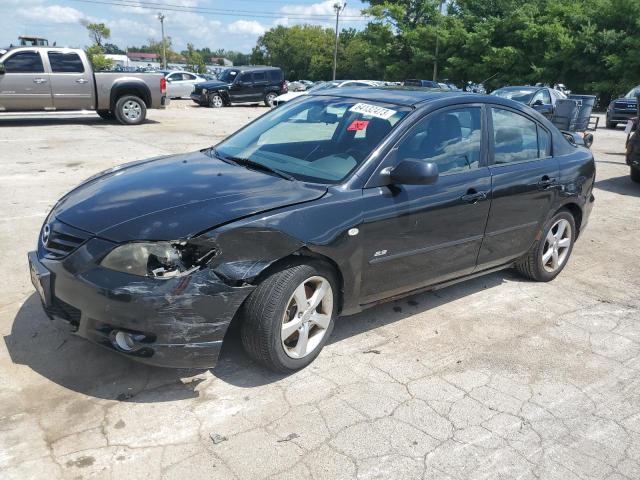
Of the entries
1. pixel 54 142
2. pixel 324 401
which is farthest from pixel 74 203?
pixel 54 142

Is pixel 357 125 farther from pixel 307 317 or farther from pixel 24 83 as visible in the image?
pixel 24 83

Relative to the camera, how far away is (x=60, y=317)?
304 cm

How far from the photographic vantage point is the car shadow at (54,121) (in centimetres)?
1470

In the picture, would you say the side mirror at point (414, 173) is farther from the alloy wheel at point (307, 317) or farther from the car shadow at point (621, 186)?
the car shadow at point (621, 186)

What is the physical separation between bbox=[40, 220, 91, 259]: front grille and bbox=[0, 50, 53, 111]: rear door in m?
12.2

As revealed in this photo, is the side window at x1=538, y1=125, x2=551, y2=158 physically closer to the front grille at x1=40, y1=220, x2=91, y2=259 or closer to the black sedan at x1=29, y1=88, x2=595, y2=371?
the black sedan at x1=29, y1=88, x2=595, y2=371

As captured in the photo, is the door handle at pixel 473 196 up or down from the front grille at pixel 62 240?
up

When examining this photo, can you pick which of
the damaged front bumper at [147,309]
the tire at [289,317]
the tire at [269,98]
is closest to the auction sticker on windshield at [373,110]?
the tire at [289,317]

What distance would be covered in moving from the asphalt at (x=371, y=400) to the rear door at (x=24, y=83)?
1040cm

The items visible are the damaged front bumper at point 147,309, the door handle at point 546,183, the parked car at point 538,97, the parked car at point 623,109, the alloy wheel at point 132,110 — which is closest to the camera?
the damaged front bumper at point 147,309

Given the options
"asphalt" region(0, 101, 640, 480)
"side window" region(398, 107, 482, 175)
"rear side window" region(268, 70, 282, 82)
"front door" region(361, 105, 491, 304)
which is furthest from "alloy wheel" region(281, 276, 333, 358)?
"rear side window" region(268, 70, 282, 82)

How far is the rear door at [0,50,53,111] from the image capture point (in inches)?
525

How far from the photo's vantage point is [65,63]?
13914 millimetres

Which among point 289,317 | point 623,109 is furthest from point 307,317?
point 623,109
